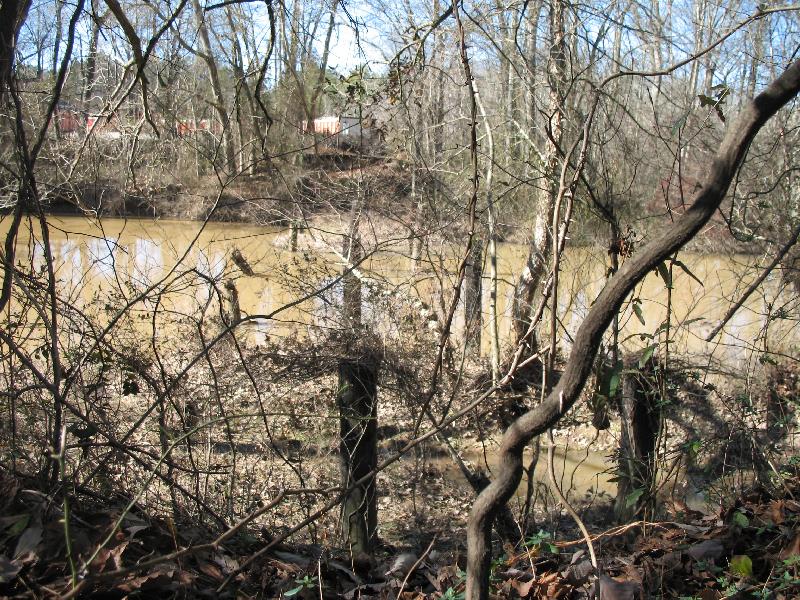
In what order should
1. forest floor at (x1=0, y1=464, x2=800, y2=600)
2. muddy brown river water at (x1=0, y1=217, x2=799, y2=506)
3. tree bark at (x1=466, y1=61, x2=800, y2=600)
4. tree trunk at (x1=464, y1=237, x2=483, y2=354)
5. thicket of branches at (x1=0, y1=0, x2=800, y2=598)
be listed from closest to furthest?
tree bark at (x1=466, y1=61, x2=800, y2=600), forest floor at (x1=0, y1=464, x2=800, y2=600), thicket of branches at (x1=0, y1=0, x2=800, y2=598), muddy brown river water at (x1=0, y1=217, x2=799, y2=506), tree trunk at (x1=464, y1=237, x2=483, y2=354)

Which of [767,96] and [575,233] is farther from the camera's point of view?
[575,233]

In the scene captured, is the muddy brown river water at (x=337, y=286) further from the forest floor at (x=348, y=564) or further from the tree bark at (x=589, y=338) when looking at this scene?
the tree bark at (x=589, y=338)

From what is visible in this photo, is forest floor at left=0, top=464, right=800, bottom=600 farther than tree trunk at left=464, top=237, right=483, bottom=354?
No

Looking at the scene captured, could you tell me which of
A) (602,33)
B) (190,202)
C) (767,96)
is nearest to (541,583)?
(767,96)

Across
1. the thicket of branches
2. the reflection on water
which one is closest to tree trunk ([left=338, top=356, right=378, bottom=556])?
the thicket of branches

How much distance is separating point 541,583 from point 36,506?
6.08ft

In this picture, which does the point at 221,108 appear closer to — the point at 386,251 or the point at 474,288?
the point at 386,251

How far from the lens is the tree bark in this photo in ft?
6.65

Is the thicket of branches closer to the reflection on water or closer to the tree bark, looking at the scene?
the reflection on water

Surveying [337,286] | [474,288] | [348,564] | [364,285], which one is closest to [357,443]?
[348,564]

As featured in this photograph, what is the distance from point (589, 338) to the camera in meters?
2.03

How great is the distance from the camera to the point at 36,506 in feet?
8.82

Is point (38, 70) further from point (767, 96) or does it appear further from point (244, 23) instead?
point (767, 96)

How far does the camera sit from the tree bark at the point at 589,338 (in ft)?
6.65
